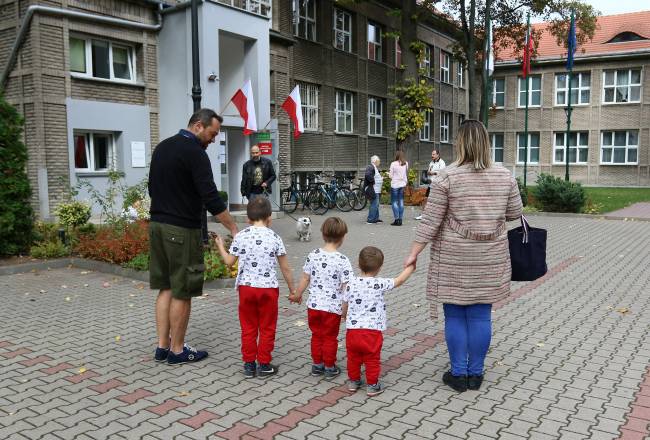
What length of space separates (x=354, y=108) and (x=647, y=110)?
72.6ft

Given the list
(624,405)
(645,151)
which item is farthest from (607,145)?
(624,405)

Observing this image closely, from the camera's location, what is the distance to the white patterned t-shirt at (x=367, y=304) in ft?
14.2

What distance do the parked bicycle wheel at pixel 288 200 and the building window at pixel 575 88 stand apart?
27.3 m

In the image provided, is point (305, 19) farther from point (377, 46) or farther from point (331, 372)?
point (331, 372)

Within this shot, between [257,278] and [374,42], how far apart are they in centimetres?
2601

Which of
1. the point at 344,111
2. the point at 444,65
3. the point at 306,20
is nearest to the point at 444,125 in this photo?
the point at 444,65

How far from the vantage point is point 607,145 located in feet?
132

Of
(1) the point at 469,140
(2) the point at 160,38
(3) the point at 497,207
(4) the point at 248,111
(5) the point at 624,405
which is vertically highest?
→ (2) the point at 160,38

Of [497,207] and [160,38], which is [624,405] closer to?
[497,207]

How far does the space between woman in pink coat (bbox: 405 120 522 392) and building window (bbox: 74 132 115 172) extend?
43.2 ft

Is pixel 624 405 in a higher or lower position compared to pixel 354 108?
lower

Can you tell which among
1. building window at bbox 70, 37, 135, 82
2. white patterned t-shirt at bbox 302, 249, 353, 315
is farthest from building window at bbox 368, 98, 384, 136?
white patterned t-shirt at bbox 302, 249, 353, 315

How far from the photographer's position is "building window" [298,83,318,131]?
78.4ft

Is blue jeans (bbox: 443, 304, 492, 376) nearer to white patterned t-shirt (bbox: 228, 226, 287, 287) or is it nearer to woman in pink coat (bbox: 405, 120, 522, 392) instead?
woman in pink coat (bbox: 405, 120, 522, 392)
